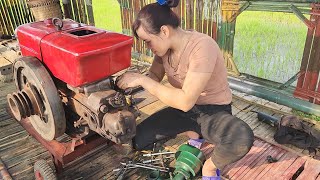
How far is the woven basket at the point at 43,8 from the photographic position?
679 centimetres

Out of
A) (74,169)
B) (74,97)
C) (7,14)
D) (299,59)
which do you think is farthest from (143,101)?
(7,14)

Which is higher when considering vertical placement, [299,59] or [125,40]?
[125,40]

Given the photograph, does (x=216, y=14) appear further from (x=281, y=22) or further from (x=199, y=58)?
(x=199, y=58)

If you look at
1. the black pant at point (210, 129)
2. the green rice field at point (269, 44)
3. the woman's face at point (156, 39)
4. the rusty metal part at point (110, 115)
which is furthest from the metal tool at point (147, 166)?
the green rice field at point (269, 44)

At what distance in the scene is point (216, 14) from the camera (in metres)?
4.57

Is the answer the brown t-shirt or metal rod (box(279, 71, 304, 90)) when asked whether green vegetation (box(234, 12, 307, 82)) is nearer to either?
metal rod (box(279, 71, 304, 90))

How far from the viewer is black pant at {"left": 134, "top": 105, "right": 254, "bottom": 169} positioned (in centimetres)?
220

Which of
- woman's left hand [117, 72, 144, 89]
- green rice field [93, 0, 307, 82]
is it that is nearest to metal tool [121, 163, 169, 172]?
woman's left hand [117, 72, 144, 89]

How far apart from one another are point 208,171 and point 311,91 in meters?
2.33

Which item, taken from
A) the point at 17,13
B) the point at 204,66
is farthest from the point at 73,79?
the point at 17,13

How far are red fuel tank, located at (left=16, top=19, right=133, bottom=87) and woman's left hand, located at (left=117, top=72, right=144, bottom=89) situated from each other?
0.10m

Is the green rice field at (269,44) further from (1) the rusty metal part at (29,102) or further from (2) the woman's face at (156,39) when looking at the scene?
(1) the rusty metal part at (29,102)

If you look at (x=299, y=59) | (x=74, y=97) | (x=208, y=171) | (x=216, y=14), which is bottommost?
(x=208, y=171)

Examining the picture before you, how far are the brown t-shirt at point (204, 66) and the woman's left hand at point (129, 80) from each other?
1.24 feet
